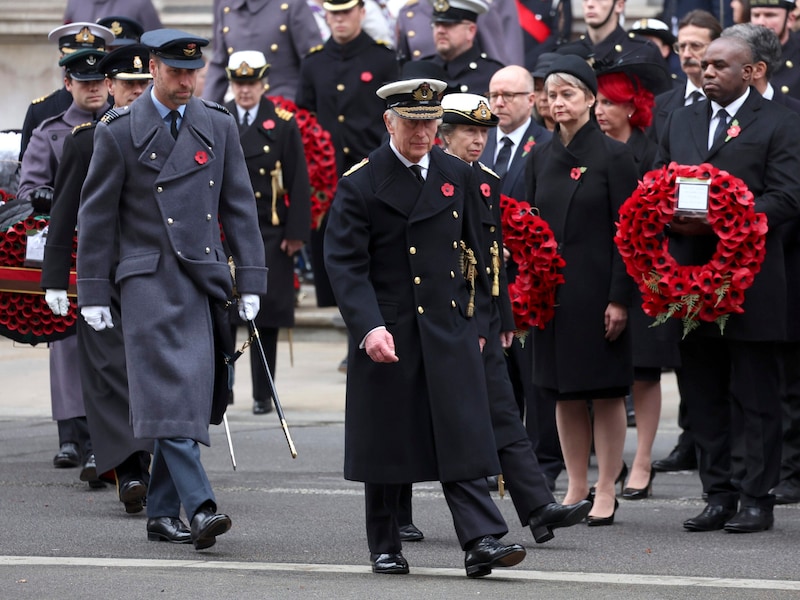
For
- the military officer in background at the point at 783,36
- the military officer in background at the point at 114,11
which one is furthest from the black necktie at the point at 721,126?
the military officer in background at the point at 114,11

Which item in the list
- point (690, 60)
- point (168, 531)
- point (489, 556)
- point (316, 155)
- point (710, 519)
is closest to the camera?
point (489, 556)

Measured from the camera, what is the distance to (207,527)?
796 cm

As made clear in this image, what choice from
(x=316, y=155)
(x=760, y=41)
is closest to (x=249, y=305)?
(x=760, y=41)

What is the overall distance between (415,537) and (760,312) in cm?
187

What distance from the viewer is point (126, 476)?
923 centimetres

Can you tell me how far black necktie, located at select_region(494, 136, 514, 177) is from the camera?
33.3 ft

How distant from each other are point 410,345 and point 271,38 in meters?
7.33

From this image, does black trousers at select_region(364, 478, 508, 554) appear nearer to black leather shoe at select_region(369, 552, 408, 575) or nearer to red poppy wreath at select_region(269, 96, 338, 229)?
black leather shoe at select_region(369, 552, 408, 575)

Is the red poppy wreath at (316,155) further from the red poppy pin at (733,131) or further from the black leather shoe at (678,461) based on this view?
the red poppy pin at (733,131)

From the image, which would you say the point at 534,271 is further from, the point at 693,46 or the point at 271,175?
the point at 271,175

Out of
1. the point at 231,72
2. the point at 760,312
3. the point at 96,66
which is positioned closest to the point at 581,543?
the point at 760,312

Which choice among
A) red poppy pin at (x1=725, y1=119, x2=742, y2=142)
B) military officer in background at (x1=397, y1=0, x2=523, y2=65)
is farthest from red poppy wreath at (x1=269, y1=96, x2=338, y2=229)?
red poppy pin at (x1=725, y1=119, x2=742, y2=142)

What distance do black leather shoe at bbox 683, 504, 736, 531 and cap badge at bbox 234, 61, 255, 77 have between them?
5.12 m

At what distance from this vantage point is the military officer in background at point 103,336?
28.8 feet
